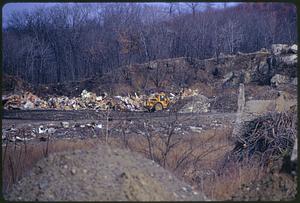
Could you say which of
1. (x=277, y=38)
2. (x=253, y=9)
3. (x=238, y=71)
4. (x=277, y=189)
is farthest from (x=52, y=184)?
(x=253, y=9)

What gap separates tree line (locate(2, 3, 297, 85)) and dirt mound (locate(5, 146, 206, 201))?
81.0 ft

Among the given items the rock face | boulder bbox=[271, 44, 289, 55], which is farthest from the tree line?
the rock face

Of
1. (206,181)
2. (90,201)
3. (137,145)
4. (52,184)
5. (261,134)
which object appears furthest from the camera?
(137,145)

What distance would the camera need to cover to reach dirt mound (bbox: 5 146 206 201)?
5684mm

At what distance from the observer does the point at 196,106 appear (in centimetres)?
2359

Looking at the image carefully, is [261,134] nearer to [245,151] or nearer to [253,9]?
[245,151]

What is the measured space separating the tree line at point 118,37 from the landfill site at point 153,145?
130 inches

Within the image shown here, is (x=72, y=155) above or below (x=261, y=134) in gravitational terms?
above

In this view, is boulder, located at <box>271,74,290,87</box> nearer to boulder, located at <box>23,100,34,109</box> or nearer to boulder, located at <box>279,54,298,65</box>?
boulder, located at <box>279,54,298,65</box>

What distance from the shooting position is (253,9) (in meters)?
44.2

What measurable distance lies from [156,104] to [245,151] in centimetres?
1288

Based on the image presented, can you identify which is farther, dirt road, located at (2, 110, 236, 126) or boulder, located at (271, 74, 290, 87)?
boulder, located at (271, 74, 290, 87)

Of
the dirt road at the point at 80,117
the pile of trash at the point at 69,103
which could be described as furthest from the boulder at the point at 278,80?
the dirt road at the point at 80,117

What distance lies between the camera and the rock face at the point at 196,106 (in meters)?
23.2
